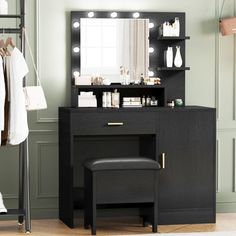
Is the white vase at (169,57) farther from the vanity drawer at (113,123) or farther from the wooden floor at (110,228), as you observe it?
the wooden floor at (110,228)

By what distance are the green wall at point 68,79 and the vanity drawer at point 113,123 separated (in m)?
0.53

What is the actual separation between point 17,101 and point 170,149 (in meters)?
1.31

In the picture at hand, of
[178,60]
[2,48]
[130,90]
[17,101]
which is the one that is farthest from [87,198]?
[178,60]

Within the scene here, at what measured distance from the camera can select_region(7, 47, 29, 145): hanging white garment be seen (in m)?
5.46

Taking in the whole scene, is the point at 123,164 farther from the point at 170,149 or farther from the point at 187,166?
the point at 187,166

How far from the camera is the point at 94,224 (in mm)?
5531

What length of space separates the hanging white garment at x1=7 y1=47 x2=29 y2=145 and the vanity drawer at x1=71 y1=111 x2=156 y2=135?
0.43 meters

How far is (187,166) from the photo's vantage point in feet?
19.4

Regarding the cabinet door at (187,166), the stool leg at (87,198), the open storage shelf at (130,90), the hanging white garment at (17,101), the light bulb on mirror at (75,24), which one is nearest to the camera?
the hanging white garment at (17,101)

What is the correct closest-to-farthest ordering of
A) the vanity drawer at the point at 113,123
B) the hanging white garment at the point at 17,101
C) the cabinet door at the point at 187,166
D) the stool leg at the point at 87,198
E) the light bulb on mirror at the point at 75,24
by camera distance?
the hanging white garment at the point at 17,101, the stool leg at the point at 87,198, the vanity drawer at the point at 113,123, the cabinet door at the point at 187,166, the light bulb on mirror at the point at 75,24

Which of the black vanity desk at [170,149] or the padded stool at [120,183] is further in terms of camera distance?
the black vanity desk at [170,149]

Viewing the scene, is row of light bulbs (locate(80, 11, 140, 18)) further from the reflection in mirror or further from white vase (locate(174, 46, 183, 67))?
white vase (locate(174, 46, 183, 67))

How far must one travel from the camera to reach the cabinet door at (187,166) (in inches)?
231

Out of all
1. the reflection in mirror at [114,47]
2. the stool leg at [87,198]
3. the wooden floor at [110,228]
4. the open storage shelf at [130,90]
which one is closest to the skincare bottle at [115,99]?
the open storage shelf at [130,90]
